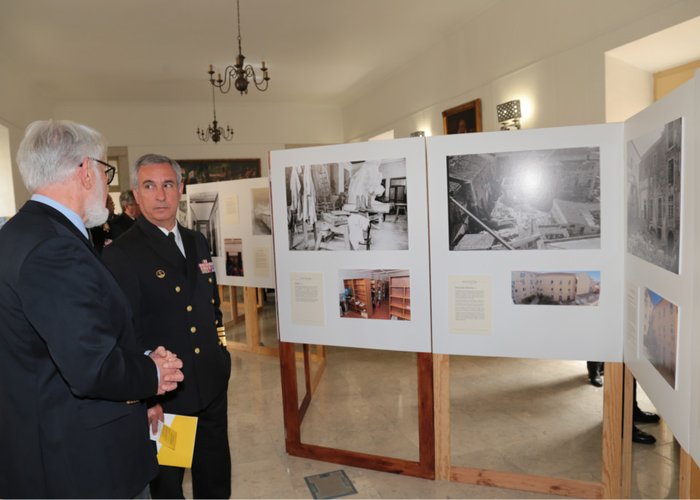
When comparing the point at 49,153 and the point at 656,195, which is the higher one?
the point at 49,153

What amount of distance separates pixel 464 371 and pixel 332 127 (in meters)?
10.7

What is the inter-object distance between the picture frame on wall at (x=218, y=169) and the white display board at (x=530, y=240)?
1140cm

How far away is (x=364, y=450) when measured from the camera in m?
3.51

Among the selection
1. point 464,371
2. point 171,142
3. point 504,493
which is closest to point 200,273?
point 504,493

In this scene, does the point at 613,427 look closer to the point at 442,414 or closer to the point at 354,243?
the point at 442,414

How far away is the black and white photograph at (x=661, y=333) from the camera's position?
171 centimetres

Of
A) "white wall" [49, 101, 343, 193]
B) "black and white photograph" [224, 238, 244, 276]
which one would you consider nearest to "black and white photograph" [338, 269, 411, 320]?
"black and white photograph" [224, 238, 244, 276]

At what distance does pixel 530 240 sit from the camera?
2643 mm

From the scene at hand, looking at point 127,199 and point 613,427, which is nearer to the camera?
point 613,427

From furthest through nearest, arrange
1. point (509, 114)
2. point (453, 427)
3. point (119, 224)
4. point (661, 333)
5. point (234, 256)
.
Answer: point (509, 114) < point (234, 256) < point (119, 224) < point (453, 427) < point (661, 333)

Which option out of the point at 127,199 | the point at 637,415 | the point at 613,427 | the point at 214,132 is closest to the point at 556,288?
the point at 613,427

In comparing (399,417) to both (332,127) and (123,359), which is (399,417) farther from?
(332,127)

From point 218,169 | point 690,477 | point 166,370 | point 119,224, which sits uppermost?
point 218,169

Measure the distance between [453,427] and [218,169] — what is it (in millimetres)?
11285
